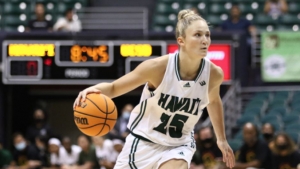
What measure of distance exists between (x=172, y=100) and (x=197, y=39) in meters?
0.52

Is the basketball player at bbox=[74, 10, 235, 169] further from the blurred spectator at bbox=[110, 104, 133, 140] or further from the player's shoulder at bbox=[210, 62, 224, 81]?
the blurred spectator at bbox=[110, 104, 133, 140]

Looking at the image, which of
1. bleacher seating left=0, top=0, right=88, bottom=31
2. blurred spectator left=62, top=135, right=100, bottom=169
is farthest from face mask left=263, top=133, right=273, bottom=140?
bleacher seating left=0, top=0, right=88, bottom=31

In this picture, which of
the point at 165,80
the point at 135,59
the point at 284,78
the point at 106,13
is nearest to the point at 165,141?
the point at 165,80

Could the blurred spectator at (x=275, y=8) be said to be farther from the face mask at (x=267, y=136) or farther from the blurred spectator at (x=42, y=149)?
the blurred spectator at (x=42, y=149)

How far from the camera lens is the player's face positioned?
5.09 m

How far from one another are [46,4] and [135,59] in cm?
425

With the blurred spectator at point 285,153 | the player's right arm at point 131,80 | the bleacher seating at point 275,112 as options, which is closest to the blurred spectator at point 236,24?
the bleacher seating at point 275,112

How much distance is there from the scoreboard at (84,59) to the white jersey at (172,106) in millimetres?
6869

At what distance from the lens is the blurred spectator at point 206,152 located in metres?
10.1

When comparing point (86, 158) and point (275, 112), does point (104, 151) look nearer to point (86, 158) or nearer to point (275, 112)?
point (86, 158)

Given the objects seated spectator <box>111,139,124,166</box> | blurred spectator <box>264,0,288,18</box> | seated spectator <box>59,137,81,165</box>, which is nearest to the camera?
seated spectator <box>111,139,124,166</box>

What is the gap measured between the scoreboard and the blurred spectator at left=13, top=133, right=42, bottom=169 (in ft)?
3.87

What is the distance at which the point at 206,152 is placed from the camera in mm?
10219

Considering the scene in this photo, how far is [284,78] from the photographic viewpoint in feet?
41.6
